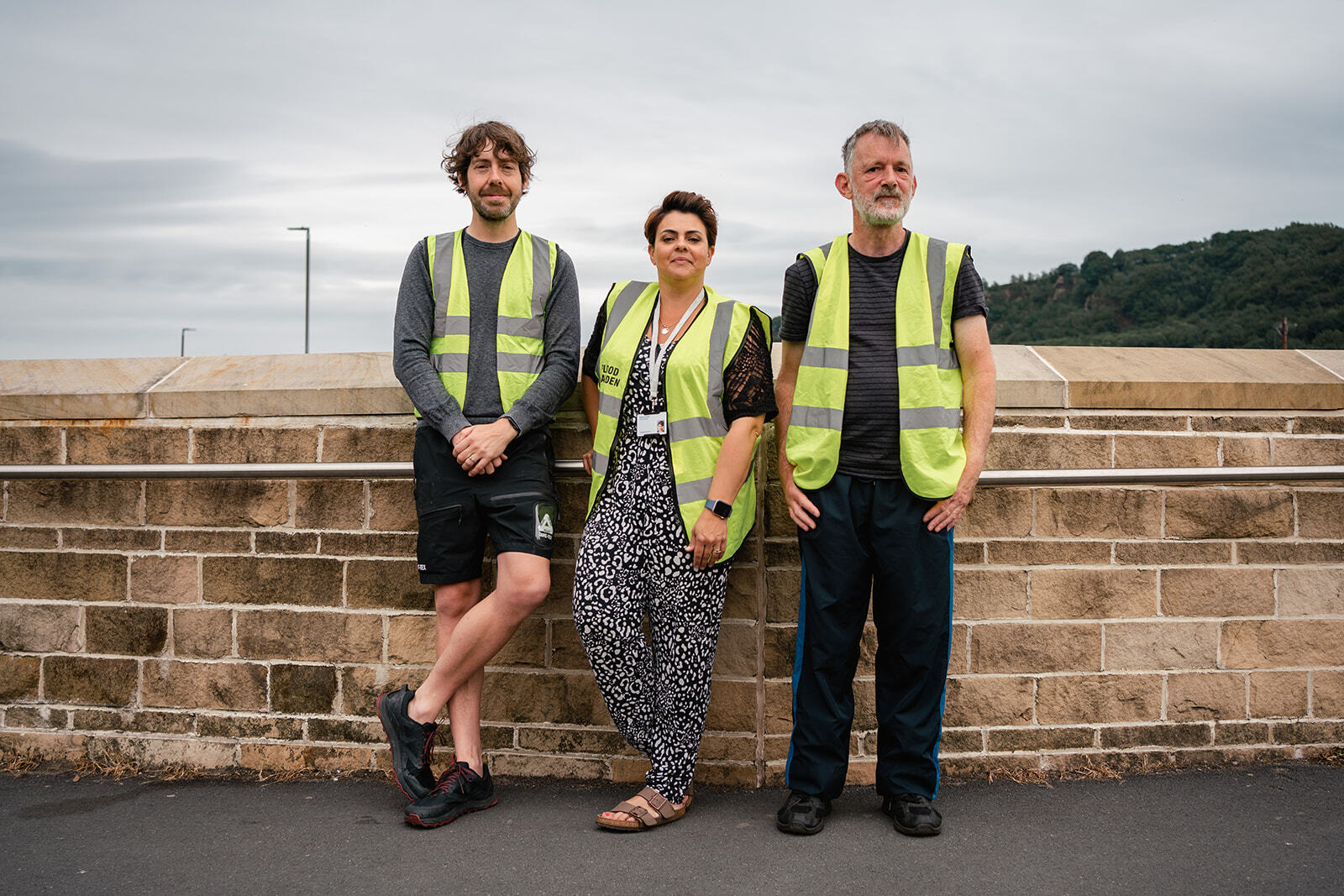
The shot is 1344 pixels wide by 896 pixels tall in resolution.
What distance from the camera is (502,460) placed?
310 cm

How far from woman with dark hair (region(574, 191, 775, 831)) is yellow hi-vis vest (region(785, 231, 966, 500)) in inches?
6.0

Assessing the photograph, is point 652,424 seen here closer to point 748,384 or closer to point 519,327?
point 748,384

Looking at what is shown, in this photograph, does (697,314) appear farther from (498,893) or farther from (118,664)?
(118,664)

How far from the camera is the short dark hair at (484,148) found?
3.20 m

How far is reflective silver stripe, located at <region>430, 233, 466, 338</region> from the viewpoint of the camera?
3182mm

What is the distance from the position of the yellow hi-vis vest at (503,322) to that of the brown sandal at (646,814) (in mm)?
1295

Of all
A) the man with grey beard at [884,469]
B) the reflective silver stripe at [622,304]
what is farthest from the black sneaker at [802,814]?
the reflective silver stripe at [622,304]

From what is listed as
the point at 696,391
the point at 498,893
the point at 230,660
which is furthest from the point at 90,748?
the point at 696,391

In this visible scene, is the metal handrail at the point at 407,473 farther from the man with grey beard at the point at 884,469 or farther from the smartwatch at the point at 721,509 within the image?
the smartwatch at the point at 721,509

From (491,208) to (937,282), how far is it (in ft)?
4.71

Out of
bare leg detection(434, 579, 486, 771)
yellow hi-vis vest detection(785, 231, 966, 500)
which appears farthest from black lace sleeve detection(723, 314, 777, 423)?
bare leg detection(434, 579, 486, 771)

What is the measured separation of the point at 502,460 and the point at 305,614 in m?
1.14

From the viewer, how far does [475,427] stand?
304 centimetres

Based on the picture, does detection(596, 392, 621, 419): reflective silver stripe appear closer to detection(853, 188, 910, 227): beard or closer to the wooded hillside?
detection(853, 188, 910, 227): beard
